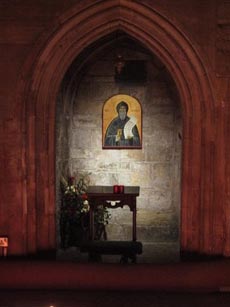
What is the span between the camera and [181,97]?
18.8 ft

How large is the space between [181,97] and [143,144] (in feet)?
7.50

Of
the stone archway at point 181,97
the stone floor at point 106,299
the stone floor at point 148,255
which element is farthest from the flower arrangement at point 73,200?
the stone floor at point 106,299

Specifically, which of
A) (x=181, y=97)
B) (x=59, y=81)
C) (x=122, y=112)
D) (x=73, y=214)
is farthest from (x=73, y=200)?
(x=181, y=97)

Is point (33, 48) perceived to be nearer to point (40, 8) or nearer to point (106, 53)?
point (40, 8)

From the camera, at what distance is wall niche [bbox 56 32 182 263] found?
7816 millimetres

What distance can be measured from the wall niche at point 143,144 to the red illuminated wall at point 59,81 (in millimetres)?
2011

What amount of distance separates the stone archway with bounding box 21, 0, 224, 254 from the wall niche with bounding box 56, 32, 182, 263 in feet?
6.54

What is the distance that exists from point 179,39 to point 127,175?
3.05m

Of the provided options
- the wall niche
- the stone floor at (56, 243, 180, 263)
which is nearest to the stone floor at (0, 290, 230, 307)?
the stone floor at (56, 243, 180, 263)

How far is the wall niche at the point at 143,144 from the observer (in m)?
7.82

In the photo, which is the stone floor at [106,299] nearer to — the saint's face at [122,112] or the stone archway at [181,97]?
the stone archway at [181,97]

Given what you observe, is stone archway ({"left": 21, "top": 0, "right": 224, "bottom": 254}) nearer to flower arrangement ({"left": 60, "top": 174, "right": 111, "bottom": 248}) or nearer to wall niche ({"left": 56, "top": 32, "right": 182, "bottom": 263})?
flower arrangement ({"left": 60, "top": 174, "right": 111, "bottom": 248})

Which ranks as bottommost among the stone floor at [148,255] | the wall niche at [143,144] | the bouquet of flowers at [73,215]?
the stone floor at [148,255]

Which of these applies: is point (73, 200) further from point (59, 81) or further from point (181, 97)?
point (181, 97)
